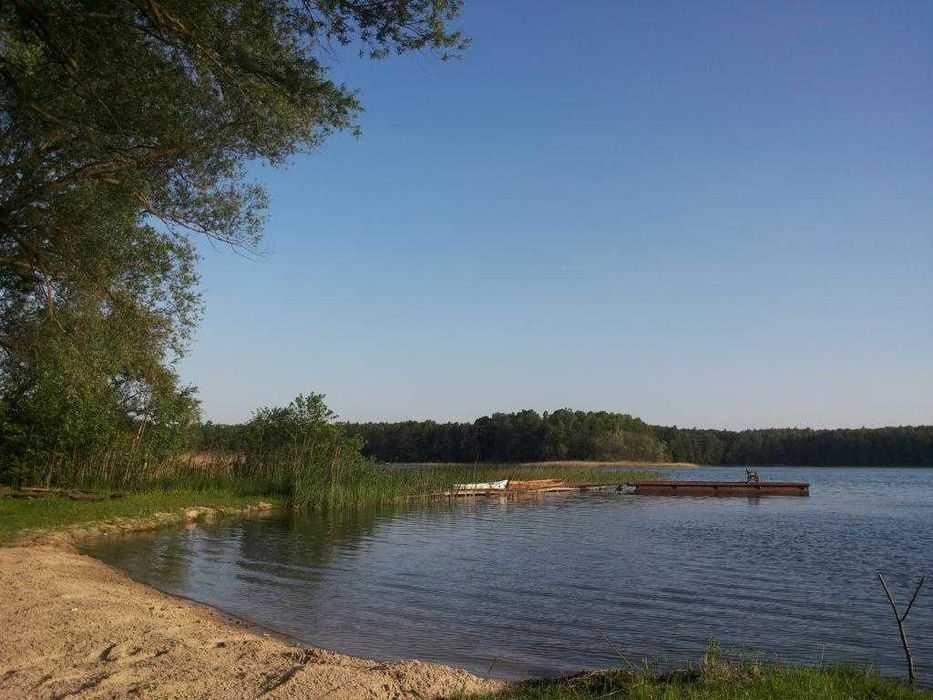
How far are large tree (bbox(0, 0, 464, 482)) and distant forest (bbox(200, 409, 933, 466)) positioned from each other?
91.5 meters

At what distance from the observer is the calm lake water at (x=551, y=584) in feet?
34.7

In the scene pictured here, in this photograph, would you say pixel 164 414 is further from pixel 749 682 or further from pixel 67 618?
pixel 749 682

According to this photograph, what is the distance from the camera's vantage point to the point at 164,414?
29.4 metres

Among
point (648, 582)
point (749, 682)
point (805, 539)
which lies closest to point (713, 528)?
point (805, 539)

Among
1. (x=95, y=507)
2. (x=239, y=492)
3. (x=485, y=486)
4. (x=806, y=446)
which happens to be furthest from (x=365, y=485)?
(x=806, y=446)

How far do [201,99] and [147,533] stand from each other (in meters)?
15.2

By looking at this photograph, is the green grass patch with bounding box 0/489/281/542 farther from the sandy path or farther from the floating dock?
the floating dock

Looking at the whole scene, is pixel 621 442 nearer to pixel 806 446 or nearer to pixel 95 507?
pixel 806 446

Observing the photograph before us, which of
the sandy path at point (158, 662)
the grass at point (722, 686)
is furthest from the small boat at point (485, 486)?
the grass at point (722, 686)

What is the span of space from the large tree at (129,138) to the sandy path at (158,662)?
5018 mm

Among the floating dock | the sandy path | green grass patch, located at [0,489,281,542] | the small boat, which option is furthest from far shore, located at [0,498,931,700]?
the floating dock

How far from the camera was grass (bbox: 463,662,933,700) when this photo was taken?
6176 mm

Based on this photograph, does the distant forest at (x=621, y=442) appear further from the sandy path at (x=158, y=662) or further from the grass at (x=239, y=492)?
the sandy path at (x=158, y=662)

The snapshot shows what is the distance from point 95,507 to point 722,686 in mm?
20334
